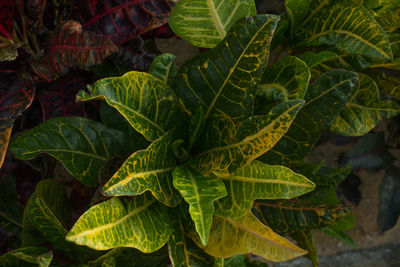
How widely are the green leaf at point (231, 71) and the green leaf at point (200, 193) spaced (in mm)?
122

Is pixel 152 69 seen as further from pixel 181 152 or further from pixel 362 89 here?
pixel 362 89

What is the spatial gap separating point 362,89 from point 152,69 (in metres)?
0.49

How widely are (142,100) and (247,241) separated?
318 millimetres

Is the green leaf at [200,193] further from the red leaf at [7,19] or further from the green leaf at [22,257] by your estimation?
the red leaf at [7,19]

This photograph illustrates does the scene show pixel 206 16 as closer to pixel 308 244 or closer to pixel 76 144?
pixel 76 144

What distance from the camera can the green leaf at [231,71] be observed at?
61 cm

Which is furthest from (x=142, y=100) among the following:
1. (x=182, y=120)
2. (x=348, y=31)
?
(x=348, y=31)

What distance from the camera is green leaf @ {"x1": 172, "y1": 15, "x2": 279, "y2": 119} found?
24.0 inches

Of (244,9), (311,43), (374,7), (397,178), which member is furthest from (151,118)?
(397,178)

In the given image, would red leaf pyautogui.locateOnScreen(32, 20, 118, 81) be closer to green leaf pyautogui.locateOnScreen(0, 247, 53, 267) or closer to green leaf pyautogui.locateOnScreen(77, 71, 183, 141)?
green leaf pyautogui.locateOnScreen(77, 71, 183, 141)

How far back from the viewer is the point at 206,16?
0.77 metres

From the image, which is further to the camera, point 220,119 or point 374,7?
point 374,7

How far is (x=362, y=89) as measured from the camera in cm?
93

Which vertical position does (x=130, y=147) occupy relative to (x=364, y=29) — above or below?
below
